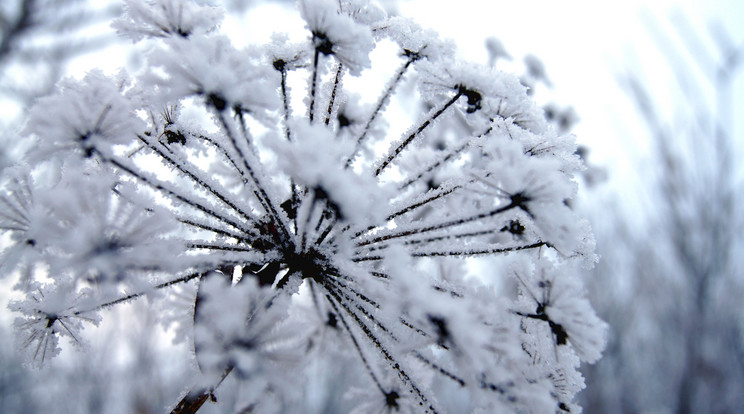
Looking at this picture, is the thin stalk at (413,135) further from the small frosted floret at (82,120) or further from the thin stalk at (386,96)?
the small frosted floret at (82,120)

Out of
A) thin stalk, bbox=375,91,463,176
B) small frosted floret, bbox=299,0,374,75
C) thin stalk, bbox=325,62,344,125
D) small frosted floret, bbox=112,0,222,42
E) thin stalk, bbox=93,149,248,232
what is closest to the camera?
thin stalk, bbox=93,149,248,232

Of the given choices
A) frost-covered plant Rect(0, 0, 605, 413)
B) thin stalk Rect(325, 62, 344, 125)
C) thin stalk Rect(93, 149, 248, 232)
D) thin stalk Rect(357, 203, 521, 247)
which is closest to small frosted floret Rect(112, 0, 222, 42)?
frost-covered plant Rect(0, 0, 605, 413)

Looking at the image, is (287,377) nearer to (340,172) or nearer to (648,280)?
(340,172)

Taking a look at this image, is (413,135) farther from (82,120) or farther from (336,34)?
(82,120)

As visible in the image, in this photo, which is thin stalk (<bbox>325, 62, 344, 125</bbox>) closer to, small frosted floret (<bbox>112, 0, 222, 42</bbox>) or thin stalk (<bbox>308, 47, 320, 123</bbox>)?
thin stalk (<bbox>308, 47, 320, 123</bbox>)

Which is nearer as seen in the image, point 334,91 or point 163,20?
point 163,20

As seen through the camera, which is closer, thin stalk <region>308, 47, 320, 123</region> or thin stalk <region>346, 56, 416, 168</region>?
thin stalk <region>308, 47, 320, 123</region>

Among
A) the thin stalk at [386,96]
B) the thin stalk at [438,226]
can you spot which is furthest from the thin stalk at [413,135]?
the thin stalk at [438,226]

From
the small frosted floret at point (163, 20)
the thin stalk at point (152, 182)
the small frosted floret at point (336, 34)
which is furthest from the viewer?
the small frosted floret at point (336, 34)

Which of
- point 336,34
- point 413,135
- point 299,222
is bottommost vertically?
point 299,222

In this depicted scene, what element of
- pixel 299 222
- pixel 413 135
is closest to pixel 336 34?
pixel 413 135
